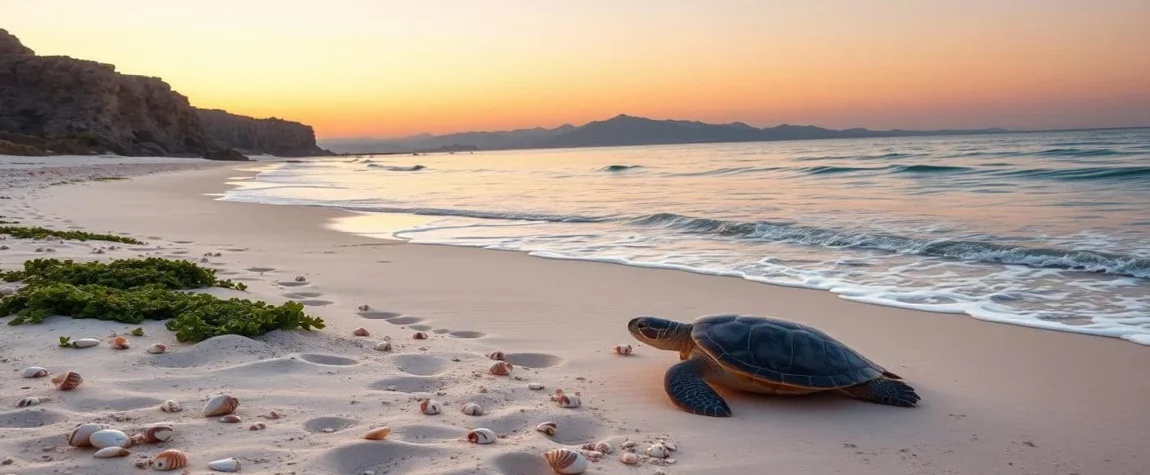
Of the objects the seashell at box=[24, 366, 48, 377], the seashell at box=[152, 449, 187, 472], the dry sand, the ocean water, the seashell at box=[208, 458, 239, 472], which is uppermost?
the seashell at box=[24, 366, 48, 377]

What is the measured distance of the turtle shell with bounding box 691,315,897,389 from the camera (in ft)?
12.6

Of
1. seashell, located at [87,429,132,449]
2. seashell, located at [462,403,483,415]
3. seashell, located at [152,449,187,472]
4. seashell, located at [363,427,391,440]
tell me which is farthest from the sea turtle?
seashell, located at [87,429,132,449]

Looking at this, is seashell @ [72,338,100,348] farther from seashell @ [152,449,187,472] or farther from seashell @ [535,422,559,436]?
seashell @ [535,422,559,436]

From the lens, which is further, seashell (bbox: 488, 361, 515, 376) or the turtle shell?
seashell (bbox: 488, 361, 515, 376)

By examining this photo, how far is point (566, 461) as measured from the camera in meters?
2.79

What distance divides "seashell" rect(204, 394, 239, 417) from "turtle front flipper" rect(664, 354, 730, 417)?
2134mm

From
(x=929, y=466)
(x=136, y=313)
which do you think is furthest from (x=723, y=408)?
(x=136, y=313)

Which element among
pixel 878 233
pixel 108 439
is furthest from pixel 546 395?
pixel 878 233

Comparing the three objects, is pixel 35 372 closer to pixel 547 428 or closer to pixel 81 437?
pixel 81 437

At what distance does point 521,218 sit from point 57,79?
78545mm

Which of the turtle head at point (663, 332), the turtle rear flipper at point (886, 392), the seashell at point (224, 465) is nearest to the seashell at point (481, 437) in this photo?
the seashell at point (224, 465)

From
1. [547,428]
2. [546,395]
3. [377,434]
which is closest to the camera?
[377,434]

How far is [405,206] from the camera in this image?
1828 cm

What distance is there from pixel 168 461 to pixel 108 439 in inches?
11.4
